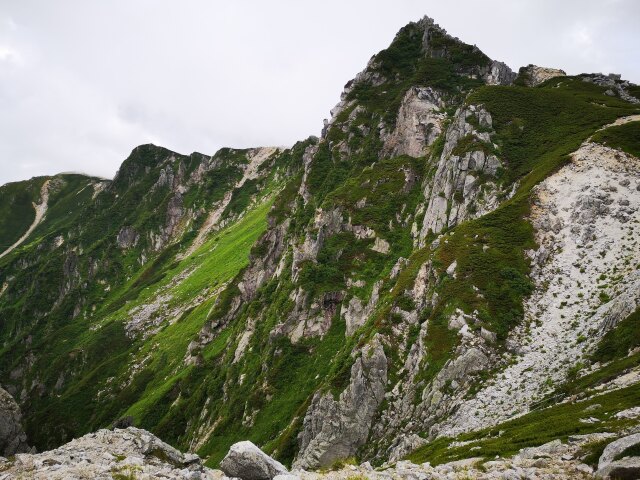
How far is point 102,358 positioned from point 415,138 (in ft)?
457

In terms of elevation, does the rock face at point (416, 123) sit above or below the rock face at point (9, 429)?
above

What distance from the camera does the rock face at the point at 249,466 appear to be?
19.0 metres

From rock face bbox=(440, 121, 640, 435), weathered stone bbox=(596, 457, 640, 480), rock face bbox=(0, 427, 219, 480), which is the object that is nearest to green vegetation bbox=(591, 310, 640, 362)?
rock face bbox=(440, 121, 640, 435)

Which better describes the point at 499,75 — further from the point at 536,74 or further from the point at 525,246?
the point at 525,246

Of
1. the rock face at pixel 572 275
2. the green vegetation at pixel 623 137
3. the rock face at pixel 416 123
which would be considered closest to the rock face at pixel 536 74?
the rock face at pixel 416 123

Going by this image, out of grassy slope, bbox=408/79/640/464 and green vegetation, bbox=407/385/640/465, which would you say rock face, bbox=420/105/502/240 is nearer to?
grassy slope, bbox=408/79/640/464

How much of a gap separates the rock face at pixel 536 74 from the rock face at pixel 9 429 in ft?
494

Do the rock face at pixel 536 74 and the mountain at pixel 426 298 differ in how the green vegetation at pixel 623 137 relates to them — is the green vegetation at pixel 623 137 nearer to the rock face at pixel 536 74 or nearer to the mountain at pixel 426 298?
the mountain at pixel 426 298

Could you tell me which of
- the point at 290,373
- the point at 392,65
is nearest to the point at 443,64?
the point at 392,65

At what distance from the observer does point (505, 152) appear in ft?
246

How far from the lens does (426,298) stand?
169ft

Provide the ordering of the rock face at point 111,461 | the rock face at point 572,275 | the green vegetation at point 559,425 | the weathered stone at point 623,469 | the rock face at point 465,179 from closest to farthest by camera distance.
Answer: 1. the weathered stone at point 623,469
2. the rock face at point 111,461
3. the green vegetation at point 559,425
4. the rock face at point 572,275
5. the rock face at point 465,179

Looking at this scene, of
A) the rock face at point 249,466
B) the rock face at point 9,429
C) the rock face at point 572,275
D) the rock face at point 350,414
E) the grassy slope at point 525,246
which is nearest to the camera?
the rock face at point 249,466

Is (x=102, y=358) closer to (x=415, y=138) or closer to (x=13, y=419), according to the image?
(x=13, y=419)
